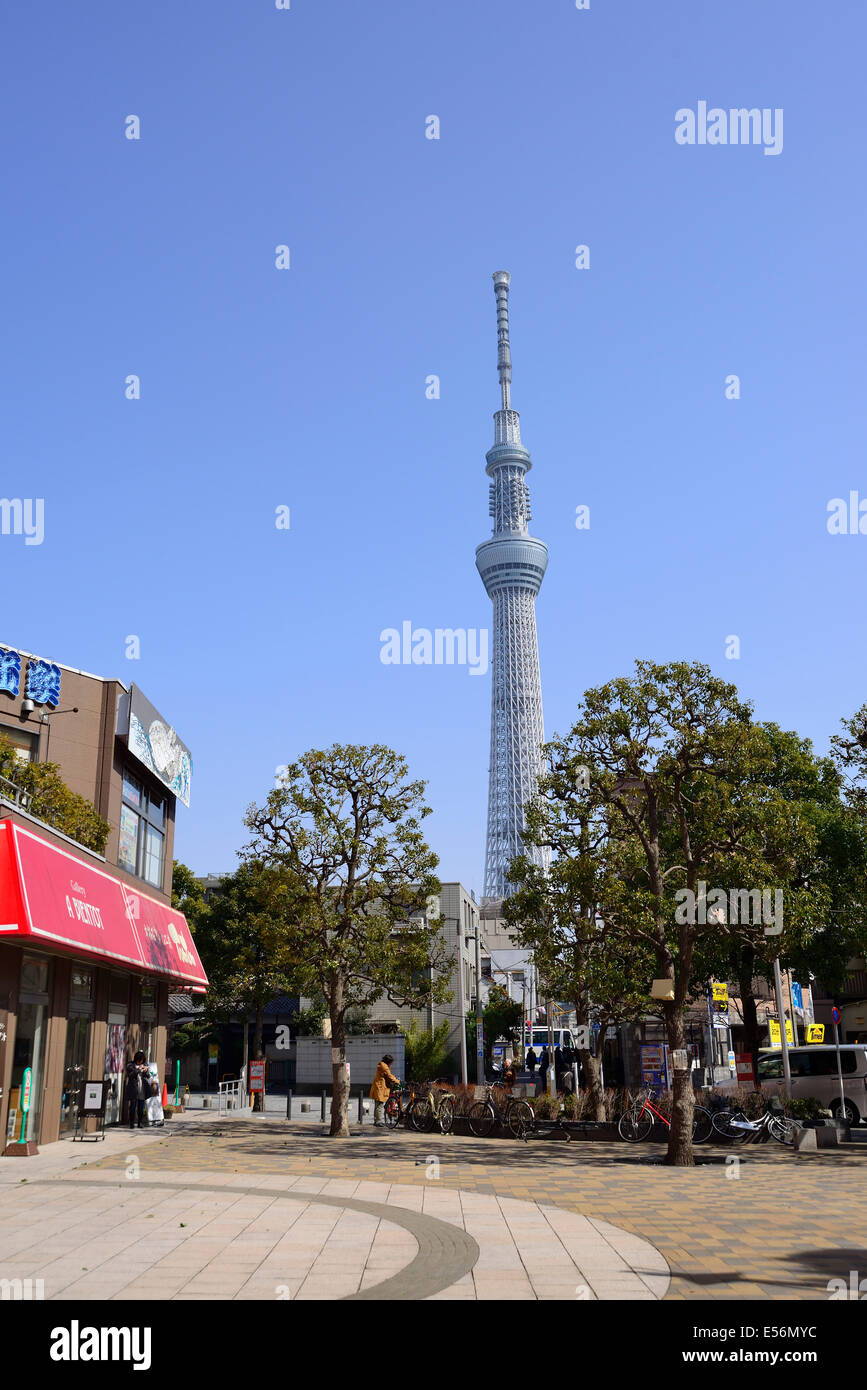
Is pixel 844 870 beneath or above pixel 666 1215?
above

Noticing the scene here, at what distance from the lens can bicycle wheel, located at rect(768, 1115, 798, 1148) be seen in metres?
22.5

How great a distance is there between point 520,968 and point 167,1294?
4376cm

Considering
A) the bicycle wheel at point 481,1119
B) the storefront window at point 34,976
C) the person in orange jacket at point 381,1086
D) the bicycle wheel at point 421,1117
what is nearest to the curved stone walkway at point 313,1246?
the storefront window at point 34,976

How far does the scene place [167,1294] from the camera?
8672 millimetres

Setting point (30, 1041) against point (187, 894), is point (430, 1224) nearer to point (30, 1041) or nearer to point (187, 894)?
point (30, 1041)

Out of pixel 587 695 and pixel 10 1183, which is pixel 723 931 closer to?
pixel 587 695

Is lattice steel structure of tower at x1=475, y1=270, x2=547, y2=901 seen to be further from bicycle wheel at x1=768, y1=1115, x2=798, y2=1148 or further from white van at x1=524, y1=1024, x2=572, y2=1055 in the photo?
bicycle wheel at x1=768, y1=1115, x2=798, y2=1148

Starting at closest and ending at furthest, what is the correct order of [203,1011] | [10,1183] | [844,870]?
[10,1183] → [844,870] → [203,1011]

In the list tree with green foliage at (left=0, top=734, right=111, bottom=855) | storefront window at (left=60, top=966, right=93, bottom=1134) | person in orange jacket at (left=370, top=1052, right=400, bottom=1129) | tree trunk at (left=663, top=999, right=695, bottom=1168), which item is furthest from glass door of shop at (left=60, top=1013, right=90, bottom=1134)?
tree trunk at (left=663, top=999, right=695, bottom=1168)

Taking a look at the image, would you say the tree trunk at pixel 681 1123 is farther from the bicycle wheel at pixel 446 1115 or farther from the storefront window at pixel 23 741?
the storefront window at pixel 23 741

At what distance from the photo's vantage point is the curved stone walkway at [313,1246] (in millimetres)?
8961

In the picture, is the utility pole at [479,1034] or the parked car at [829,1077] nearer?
the parked car at [829,1077]

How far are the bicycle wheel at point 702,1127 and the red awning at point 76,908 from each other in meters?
12.8

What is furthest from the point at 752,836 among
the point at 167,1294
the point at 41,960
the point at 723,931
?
the point at 167,1294
